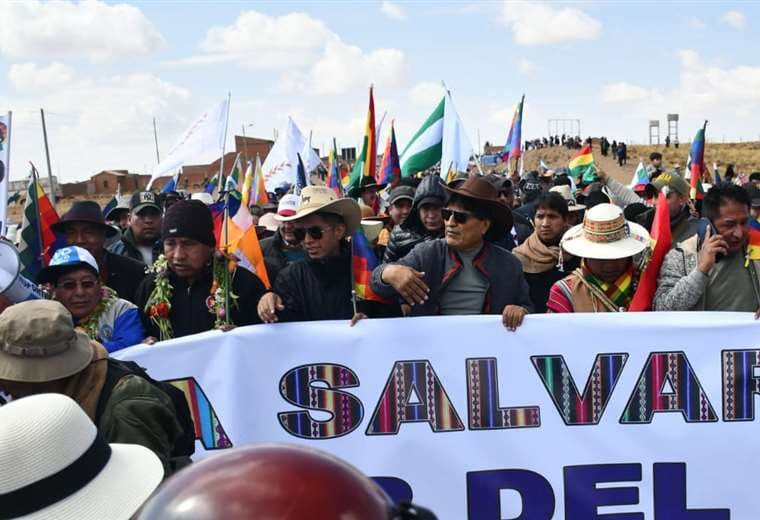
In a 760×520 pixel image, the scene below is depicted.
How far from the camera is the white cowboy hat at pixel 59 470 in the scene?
1.58 meters

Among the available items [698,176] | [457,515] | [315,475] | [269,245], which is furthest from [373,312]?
[698,176]

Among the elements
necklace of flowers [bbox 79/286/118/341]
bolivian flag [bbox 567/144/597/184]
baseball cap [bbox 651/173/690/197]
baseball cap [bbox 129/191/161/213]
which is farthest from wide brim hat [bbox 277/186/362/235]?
bolivian flag [bbox 567/144/597/184]

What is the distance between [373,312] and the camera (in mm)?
4180

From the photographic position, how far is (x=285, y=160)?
15.2m

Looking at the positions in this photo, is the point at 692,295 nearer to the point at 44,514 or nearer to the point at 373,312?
the point at 373,312

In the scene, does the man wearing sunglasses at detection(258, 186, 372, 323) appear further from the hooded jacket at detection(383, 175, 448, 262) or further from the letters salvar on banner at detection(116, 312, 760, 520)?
the hooded jacket at detection(383, 175, 448, 262)

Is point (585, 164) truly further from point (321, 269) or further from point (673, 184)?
point (321, 269)

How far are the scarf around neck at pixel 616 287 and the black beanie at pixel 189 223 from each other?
6.38ft

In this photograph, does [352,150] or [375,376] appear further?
[352,150]

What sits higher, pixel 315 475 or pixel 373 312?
pixel 315 475

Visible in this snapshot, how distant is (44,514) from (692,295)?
128 inches

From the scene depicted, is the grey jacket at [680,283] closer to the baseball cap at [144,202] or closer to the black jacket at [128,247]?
the black jacket at [128,247]

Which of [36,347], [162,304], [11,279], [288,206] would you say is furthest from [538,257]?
[36,347]

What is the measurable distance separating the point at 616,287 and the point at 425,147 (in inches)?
207
